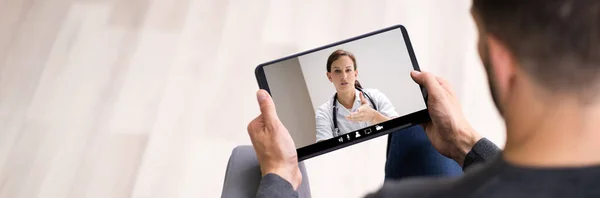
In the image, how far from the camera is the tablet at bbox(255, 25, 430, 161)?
2.76 ft

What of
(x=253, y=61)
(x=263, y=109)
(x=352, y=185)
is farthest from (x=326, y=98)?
(x=253, y=61)

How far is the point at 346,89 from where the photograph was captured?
879 millimetres

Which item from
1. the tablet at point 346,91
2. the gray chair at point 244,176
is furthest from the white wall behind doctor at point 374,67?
the gray chair at point 244,176

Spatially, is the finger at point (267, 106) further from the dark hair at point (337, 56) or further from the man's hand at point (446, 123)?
the man's hand at point (446, 123)

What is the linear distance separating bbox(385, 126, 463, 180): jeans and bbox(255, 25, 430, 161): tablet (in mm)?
41

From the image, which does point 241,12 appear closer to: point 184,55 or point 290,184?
point 184,55

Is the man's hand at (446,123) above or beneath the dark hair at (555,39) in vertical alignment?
beneath

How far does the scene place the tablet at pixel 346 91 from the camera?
84 centimetres

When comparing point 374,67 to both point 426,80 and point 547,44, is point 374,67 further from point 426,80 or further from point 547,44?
point 547,44

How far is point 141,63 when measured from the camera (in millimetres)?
1379

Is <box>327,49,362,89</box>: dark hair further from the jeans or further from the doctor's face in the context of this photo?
the jeans

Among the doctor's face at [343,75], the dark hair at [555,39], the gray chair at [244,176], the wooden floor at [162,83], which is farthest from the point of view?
the wooden floor at [162,83]

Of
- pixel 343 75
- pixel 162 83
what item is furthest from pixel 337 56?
pixel 162 83

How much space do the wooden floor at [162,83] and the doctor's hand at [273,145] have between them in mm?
439
